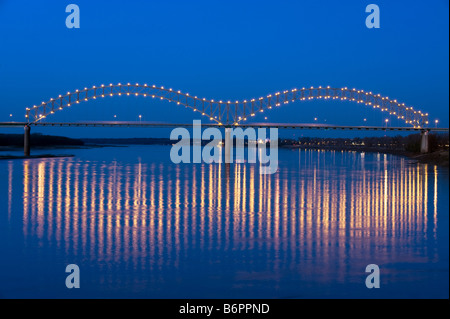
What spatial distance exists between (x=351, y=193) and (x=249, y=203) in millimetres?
6016

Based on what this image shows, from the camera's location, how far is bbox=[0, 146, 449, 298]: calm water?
30.2 ft

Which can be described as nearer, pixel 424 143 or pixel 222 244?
pixel 222 244

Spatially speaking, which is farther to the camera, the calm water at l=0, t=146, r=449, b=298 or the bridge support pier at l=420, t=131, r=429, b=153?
the bridge support pier at l=420, t=131, r=429, b=153

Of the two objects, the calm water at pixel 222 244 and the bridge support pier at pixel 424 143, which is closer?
the calm water at pixel 222 244

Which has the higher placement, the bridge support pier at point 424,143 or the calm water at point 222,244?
the bridge support pier at point 424,143

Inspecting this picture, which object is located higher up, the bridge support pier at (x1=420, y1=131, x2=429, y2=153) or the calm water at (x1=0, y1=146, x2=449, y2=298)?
the bridge support pier at (x1=420, y1=131, x2=429, y2=153)

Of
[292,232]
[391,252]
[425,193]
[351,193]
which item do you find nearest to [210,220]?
[292,232]

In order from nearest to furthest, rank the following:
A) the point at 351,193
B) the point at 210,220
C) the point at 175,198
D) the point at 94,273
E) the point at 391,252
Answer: the point at 94,273 → the point at 391,252 → the point at 210,220 → the point at 175,198 → the point at 351,193

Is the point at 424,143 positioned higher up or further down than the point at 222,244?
higher up

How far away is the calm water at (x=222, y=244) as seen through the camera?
363 inches

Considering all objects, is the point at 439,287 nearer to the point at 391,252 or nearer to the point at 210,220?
the point at 391,252

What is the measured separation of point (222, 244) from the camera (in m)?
12.5

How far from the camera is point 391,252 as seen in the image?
465 inches
